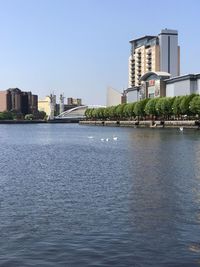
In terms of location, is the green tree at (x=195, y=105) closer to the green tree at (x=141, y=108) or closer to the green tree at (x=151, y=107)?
the green tree at (x=151, y=107)

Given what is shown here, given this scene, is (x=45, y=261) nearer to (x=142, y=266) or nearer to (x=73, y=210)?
(x=142, y=266)

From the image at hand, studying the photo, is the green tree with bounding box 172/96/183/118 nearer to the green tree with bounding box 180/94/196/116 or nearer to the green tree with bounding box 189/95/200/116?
the green tree with bounding box 180/94/196/116

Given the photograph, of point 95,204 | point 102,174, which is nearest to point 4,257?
point 95,204

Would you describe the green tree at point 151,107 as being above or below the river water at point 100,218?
above

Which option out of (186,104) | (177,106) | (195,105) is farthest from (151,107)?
(195,105)

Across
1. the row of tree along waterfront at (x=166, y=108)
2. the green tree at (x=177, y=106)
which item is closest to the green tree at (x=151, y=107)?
the row of tree along waterfront at (x=166, y=108)

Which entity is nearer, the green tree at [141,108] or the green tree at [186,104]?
the green tree at [186,104]

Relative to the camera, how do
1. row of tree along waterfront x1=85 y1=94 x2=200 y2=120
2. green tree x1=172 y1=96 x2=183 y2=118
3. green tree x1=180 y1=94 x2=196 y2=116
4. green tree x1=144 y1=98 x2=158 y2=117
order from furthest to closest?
green tree x1=144 y1=98 x2=158 y2=117 < green tree x1=172 y1=96 x2=183 y2=118 < green tree x1=180 y1=94 x2=196 y2=116 < row of tree along waterfront x1=85 y1=94 x2=200 y2=120

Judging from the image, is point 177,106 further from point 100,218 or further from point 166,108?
point 100,218

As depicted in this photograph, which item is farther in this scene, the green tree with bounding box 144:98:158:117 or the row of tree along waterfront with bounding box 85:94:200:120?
the green tree with bounding box 144:98:158:117

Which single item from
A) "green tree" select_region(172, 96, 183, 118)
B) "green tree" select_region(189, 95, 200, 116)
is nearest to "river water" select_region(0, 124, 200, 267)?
"green tree" select_region(189, 95, 200, 116)

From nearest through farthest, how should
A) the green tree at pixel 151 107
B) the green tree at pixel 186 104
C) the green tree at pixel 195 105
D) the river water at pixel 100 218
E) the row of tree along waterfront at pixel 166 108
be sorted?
the river water at pixel 100 218 < the green tree at pixel 195 105 < the row of tree along waterfront at pixel 166 108 < the green tree at pixel 186 104 < the green tree at pixel 151 107

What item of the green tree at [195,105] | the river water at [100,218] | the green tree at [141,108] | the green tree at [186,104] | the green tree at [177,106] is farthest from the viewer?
the green tree at [141,108]

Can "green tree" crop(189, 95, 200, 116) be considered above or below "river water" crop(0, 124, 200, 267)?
above
